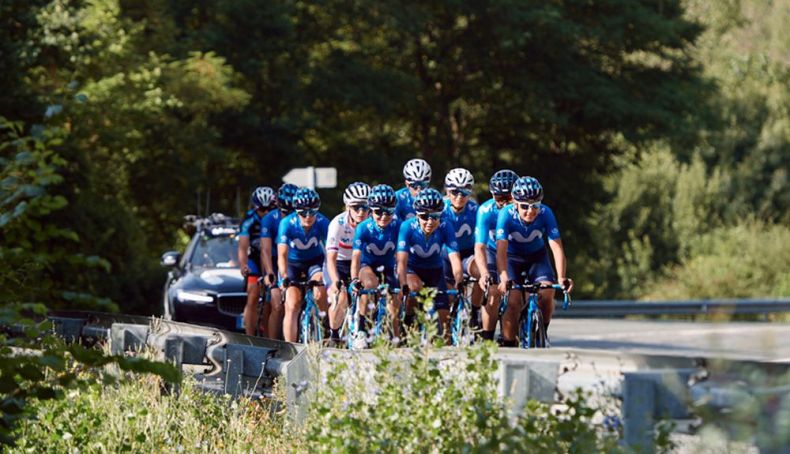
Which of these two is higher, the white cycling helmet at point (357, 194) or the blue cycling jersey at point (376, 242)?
the white cycling helmet at point (357, 194)

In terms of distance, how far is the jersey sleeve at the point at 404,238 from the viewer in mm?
13953

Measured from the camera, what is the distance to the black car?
20.3 meters

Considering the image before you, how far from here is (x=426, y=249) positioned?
554 inches

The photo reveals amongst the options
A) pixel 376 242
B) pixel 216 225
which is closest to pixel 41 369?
pixel 376 242

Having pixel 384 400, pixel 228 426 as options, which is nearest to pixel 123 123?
pixel 228 426

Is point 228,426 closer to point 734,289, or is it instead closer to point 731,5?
point 734,289

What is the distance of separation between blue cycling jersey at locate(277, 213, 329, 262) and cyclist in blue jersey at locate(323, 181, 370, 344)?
0.59 metres

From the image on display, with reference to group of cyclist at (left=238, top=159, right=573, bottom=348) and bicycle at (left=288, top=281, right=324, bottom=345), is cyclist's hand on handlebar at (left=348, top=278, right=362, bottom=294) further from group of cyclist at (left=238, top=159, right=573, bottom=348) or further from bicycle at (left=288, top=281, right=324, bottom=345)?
bicycle at (left=288, top=281, right=324, bottom=345)

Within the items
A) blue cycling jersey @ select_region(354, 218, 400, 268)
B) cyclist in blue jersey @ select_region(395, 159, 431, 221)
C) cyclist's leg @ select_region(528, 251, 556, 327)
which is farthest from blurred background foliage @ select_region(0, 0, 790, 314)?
cyclist's leg @ select_region(528, 251, 556, 327)

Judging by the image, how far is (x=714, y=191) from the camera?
190ft

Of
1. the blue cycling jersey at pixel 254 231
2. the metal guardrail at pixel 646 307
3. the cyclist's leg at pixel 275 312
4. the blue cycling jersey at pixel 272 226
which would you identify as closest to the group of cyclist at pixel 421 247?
the cyclist's leg at pixel 275 312

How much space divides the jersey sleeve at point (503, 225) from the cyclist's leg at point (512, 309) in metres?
0.43

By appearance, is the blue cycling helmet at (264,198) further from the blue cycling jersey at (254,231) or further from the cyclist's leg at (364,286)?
the cyclist's leg at (364,286)

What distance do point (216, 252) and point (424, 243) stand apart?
310 inches
